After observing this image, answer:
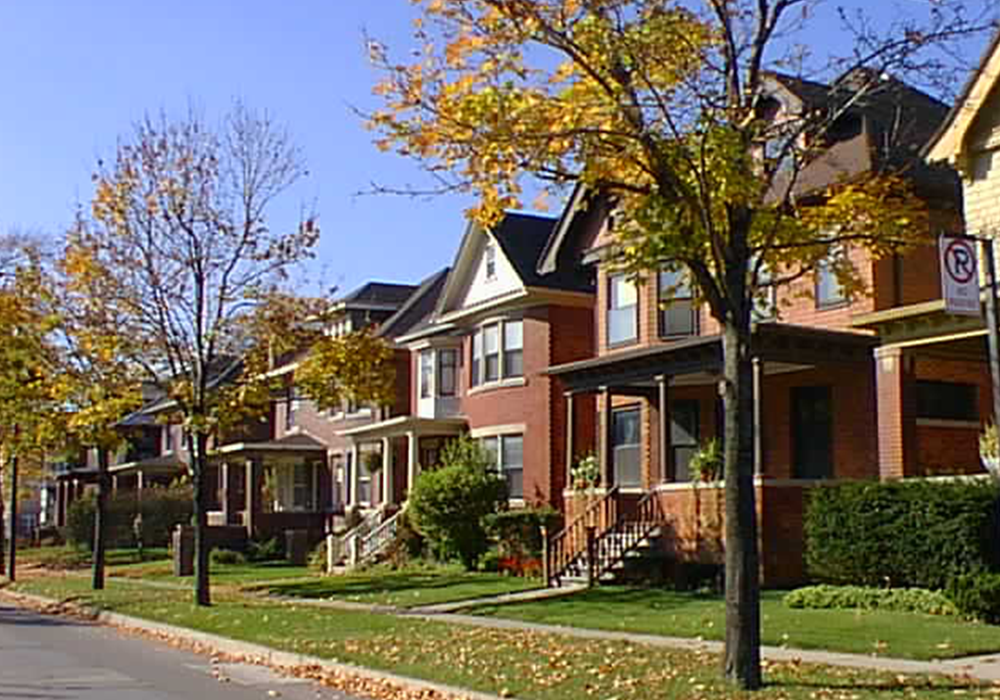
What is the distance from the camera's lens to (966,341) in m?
22.7

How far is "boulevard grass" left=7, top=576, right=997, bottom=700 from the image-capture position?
498 inches

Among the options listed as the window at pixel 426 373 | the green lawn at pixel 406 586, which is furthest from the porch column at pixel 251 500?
the green lawn at pixel 406 586

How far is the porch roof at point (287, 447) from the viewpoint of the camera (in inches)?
1870

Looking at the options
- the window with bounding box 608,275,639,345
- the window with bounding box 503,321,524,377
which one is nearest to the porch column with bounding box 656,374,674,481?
the window with bounding box 608,275,639,345

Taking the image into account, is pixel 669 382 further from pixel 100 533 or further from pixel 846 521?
pixel 100 533

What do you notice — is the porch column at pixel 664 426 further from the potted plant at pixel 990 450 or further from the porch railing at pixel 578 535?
the potted plant at pixel 990 450

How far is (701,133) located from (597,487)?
54.9ft

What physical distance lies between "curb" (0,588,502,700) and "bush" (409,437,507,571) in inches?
345

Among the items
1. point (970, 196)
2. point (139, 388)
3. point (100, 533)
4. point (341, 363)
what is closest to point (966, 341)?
point (970, 196)

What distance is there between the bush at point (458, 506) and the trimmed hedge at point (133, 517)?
23857 mm

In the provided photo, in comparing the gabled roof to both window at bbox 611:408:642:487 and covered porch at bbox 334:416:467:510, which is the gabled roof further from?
covered porch at bbox 334:416:467:510

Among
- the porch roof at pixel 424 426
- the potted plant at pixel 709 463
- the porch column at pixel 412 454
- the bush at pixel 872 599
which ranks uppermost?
the porch roof at pixel 424 426

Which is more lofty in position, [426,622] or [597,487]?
[597,487]

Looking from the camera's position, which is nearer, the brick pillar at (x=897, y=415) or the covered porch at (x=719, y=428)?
the brick pillar at (x=897, y=415)
